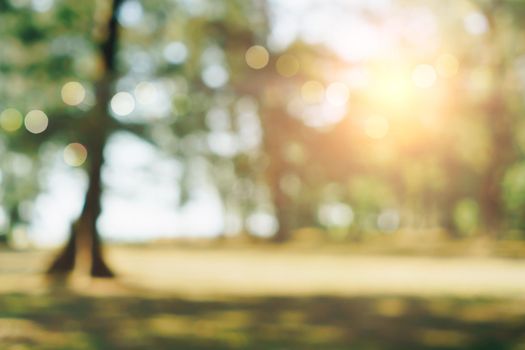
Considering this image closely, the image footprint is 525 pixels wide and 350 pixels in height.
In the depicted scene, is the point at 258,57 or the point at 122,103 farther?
the point at 258,57

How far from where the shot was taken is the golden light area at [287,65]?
2910cm

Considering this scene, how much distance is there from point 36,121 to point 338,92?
489 inches

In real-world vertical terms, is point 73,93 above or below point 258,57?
below

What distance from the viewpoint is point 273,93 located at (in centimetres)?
3105

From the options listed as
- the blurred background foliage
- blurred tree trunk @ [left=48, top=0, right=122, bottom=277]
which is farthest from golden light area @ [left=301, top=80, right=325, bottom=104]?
blurred tree trunk @ [left=48, top=0, right=122, bottom=277]

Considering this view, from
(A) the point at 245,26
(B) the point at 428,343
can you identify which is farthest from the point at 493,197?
(B) the point at 428,343

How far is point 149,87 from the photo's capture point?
19156 mm

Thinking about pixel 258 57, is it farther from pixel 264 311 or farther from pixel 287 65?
pixel 264 311

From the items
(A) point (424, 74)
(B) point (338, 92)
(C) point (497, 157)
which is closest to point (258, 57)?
(B) point (338, 92)

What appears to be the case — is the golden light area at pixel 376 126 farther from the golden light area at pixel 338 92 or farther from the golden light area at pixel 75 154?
the golden light area at pixel 75 154

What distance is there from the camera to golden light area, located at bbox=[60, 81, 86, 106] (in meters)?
19.2

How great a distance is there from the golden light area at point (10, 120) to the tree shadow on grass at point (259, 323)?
19.3 ft

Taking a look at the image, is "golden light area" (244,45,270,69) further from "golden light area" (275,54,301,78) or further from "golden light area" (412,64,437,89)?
"golden light area" (412,64,437,89)

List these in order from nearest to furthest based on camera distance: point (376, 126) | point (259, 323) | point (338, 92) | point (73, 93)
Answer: point (259, 323)
point (73, 93)
point (338, 92)
point (376, 126)
